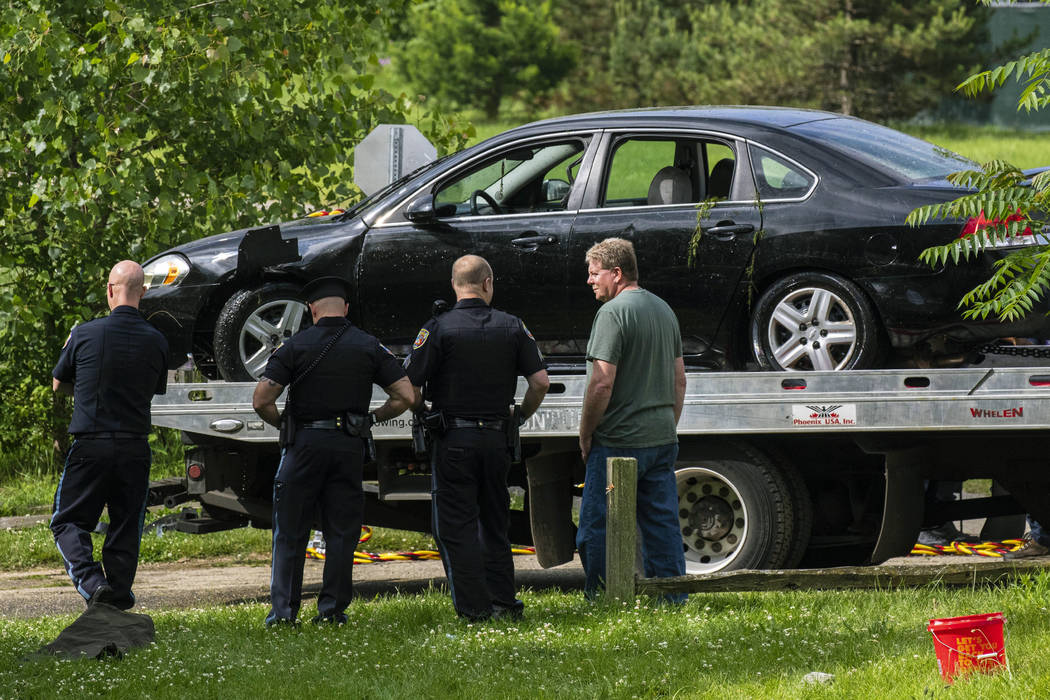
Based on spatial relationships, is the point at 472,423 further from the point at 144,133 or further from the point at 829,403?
the point at 144,133

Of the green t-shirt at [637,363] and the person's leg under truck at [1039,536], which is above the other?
the green t-shirt at [637,363]

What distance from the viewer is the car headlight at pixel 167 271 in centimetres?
823

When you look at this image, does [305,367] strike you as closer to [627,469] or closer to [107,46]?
[627,469]

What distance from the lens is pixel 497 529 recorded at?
6.88 m

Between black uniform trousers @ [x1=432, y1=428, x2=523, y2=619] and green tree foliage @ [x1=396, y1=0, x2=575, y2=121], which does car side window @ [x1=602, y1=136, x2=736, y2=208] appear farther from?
green tree foliage @ [x1=396, y1=0, x2=575, y2=121]

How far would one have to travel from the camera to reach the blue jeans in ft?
22.5

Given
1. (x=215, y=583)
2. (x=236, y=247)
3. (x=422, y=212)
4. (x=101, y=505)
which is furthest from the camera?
(x=215, y=583)

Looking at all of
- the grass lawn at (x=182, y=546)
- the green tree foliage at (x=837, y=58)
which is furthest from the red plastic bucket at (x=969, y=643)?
the green tree foliage at (x=837, y=58)

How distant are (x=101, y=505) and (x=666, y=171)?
338 centimetres

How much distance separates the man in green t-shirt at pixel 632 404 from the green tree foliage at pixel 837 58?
35.0 metres

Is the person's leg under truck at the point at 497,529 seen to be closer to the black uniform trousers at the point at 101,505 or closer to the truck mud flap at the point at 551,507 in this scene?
the truck mud flap at the point at 551,507

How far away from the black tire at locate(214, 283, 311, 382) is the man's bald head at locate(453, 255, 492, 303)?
1.64m

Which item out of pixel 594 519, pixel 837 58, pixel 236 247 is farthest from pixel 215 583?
pixel 837 58

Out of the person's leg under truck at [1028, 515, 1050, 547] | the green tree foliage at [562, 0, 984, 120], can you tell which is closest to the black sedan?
the person's leg under truck at [1028, 515, 1050, 547]
